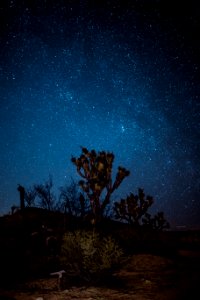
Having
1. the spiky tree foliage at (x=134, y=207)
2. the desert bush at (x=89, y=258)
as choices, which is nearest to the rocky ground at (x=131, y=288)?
the desert bush at (x=89, y=258)

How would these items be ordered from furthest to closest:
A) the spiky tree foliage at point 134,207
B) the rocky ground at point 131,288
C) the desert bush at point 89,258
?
1. the spiky tree foliage at point 134,207
2. the desert bush at point 89,258
3. the rocky ground at point 131,288

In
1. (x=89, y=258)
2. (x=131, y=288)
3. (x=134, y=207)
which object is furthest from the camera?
(x=134, y=207)

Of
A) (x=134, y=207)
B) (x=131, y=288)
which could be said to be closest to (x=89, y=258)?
(x=131, y=288)

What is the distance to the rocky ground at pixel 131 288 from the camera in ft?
20.7

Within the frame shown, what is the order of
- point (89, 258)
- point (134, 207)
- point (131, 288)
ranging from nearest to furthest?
point (131, 288) → point (89, 258) → point (134, 207)

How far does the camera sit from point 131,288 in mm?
7000

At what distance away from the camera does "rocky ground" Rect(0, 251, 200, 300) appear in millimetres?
6316

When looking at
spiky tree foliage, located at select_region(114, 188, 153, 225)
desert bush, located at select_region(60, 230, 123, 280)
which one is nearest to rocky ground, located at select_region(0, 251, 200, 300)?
desert bush, located at select_region(60, 230, 123, 280)

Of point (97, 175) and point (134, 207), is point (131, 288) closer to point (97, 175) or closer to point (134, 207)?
point (97, 175)

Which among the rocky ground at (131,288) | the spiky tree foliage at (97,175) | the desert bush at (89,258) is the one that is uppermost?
the spiky tree foliage at (97,175)

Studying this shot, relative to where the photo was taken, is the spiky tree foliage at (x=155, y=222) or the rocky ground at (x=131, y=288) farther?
the spiky tree foliage at (x=155, y=222)

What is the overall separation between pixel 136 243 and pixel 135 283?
6.58 meters

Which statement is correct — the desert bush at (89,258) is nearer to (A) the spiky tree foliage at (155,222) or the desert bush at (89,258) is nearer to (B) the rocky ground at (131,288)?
(B) the rocky ground at (131,288)

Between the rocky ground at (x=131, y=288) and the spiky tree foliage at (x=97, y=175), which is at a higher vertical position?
the spiky tree foliage at (x=97, y=175)
